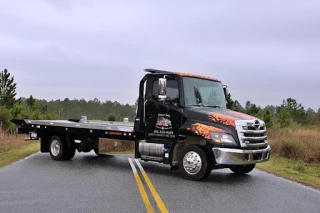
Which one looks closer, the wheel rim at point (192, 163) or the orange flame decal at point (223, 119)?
the orange flame decal at point (223, 119)

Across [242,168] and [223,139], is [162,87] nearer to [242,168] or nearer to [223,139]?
[223,139]

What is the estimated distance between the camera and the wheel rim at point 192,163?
899 centimetres

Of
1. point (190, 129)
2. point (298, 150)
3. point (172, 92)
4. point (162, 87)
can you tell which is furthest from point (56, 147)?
point (298, 150)

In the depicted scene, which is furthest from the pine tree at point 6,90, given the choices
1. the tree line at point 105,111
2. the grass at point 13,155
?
the grass at point 13,155

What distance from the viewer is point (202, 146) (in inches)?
360

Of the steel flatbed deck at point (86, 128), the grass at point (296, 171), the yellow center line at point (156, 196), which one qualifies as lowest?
the grass at point (296, 171)

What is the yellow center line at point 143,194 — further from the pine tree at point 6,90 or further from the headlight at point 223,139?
the pine tree at point 6,90

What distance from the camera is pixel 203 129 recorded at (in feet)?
29.4

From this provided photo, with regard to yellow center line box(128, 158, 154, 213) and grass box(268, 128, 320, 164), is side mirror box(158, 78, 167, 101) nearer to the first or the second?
yellow center line box(128, 158, 154, 213)

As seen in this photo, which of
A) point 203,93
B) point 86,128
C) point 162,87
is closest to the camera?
point 162,87

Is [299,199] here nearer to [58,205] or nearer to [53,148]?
[58,205]

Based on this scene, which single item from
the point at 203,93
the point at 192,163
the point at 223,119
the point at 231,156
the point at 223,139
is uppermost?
the point at 203,93

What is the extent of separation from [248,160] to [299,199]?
1.82 metres

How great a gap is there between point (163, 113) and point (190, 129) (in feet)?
3.62
